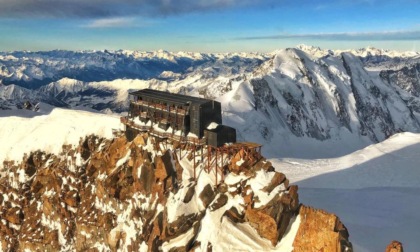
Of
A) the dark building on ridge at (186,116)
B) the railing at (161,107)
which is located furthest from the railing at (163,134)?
the railing at (161,107)

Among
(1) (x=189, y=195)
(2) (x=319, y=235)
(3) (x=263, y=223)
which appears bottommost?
(1) (x=189, y=195)

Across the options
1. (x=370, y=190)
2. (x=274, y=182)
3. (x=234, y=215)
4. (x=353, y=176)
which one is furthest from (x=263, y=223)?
(x=353, y=176)

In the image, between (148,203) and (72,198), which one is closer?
(148,203)

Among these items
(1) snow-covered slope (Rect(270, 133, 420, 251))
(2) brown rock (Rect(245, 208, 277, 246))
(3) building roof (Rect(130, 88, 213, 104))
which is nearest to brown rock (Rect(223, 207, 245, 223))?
(2) brown rock (Rect(245, 208, 277, 246))

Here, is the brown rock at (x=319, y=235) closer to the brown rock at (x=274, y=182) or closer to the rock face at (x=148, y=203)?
the rock face at (x=148, y=203)

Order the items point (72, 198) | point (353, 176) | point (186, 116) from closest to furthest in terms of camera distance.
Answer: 1. point (186, 116)
2. point (72, 198)
3. point (353, 176)

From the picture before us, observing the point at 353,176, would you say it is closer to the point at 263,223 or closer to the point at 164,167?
the point at 263,223

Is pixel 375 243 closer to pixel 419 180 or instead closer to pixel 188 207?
pixel 188 207
